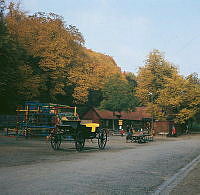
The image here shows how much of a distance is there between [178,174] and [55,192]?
14.6 ft

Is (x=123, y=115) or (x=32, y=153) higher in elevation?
(x=123, y=115)

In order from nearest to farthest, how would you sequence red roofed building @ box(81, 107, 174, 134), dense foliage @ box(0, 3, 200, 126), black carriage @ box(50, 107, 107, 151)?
black carriage @ box(50, 107, 107, 151) < dense foliage @ box(0, 3, 200, 126) < red roofed building @ box(81, 107, 174, 134)

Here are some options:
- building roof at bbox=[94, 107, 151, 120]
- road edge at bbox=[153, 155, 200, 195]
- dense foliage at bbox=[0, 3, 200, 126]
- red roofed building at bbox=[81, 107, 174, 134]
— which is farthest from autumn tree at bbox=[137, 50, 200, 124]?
road edge at bbox=[153, 155, 200, 195]

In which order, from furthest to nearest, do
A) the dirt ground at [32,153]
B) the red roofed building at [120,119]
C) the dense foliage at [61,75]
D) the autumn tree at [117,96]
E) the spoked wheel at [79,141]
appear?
the red roofed building at [120,119]
the autumn tree at [117,96]
the dense foliage at [61,75]
the spoked wheel at [79,141]
the dirt ground at [32,153]

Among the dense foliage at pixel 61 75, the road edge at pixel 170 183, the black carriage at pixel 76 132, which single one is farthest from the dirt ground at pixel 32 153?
the dense foliage at pixel 61 75

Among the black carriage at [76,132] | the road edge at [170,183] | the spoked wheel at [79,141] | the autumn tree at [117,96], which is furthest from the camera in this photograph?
the autumn tree at [117,96]

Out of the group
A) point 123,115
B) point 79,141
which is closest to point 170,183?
point 79,141

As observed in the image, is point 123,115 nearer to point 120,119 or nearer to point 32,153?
point 120,119

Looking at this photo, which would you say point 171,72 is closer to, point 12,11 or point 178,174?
point 12,11

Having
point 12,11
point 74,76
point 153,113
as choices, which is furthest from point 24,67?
point 153,113

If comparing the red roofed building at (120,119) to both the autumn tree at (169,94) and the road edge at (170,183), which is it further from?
the road edge at (170,183)

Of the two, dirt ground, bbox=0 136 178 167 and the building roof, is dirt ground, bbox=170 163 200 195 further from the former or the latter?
the building roof

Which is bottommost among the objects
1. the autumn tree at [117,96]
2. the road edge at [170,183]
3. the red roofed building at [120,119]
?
the road edge at [170,183]

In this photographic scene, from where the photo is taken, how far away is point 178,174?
8.88m
